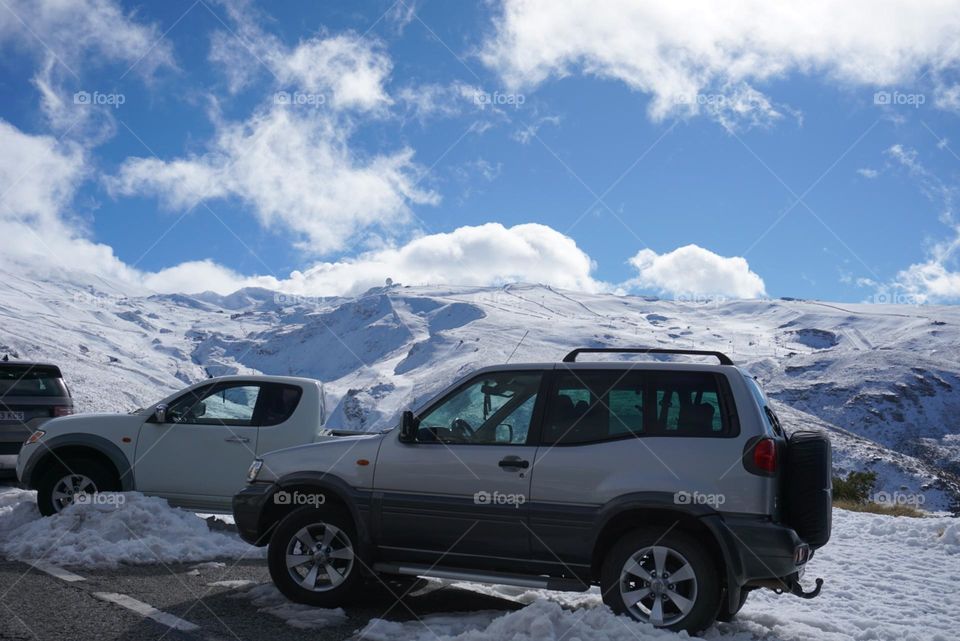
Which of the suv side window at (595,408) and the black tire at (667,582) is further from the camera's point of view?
the suv side window at (595,408)

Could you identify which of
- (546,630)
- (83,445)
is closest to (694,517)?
(546,630)

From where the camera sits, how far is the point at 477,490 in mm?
6336

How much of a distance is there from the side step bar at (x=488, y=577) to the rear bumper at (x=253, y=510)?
42.4 inches

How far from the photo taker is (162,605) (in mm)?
6590

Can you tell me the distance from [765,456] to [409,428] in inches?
100

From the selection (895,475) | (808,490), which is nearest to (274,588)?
(808,490)

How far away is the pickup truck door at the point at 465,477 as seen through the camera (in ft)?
20.5

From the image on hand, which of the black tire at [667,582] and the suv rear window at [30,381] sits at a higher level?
the suv rear window at [30,381]

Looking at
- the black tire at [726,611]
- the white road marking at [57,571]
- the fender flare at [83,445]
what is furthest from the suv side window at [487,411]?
the fender flare at [83,445]

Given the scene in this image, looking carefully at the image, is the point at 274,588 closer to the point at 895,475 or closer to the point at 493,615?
the point at 493,615

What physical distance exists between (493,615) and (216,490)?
4271 mm

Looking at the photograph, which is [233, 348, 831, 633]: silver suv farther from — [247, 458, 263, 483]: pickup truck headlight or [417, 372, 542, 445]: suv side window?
[247, 458, 263, 483]: pickup truck headlight

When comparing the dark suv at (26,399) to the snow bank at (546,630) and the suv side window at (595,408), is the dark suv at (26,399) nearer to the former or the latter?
the snow bank at (546,630)

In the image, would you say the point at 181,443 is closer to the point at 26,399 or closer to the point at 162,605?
the point at 162,605
